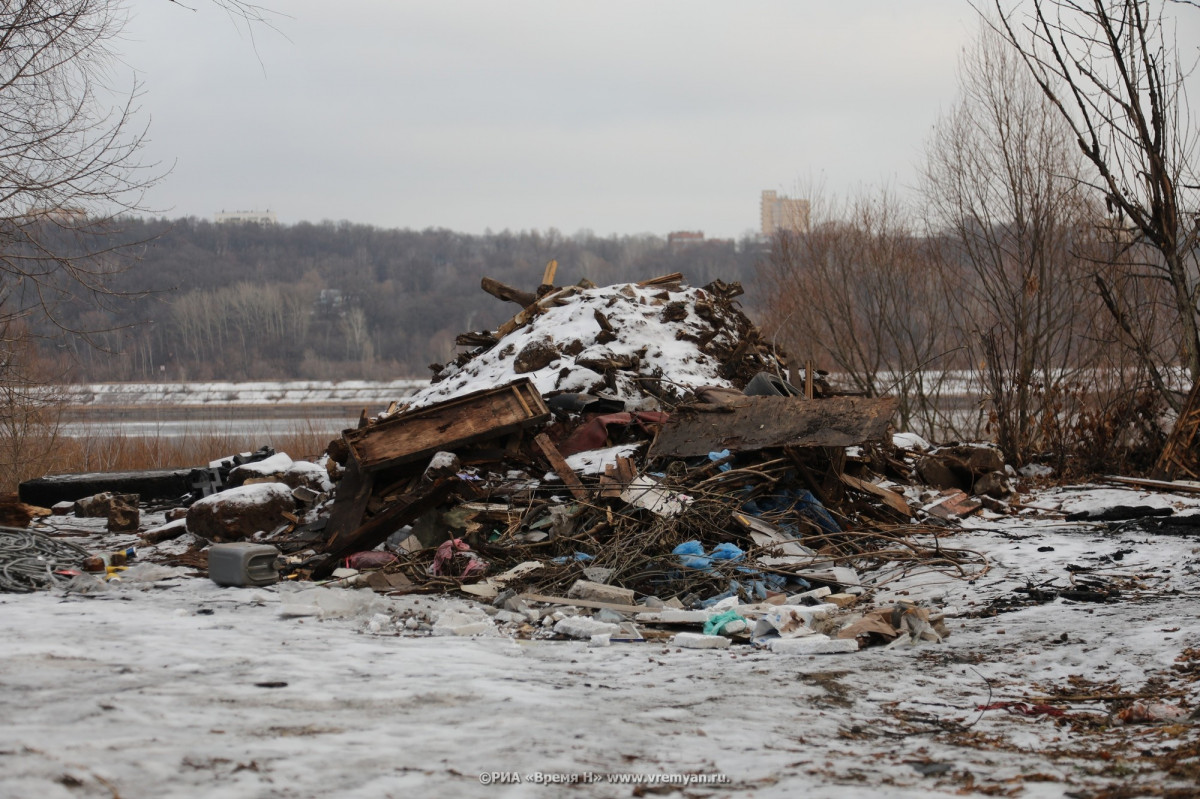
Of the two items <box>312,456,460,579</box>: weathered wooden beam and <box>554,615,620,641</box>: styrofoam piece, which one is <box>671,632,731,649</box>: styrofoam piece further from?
<box>312,456,460,579</box>: weathered wooden beam

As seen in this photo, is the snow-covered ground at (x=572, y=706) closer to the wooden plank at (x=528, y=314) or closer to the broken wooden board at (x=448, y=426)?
the broken wooden board at (x=448, y=426)

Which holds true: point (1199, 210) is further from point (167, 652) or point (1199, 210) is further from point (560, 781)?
point (167, 652)

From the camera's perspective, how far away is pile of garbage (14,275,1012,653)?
17.7 ft

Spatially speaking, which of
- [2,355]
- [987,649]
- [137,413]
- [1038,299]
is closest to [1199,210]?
[1038,299]

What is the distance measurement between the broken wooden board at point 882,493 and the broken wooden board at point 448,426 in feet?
8.84

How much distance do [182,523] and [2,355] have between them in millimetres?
3467

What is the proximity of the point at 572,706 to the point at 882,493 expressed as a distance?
4.86 metres

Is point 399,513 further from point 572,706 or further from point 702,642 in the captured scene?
point 572,706

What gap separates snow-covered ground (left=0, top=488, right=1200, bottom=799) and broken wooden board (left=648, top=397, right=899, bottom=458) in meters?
1.94

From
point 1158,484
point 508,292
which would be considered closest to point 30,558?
point 508,292

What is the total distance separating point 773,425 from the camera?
7.26 m

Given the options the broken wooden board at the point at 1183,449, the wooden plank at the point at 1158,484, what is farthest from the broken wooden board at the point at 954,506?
the broken wooden board at the point at 1183,449

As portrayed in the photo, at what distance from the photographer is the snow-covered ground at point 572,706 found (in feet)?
8.21

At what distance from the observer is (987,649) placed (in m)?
4.16
